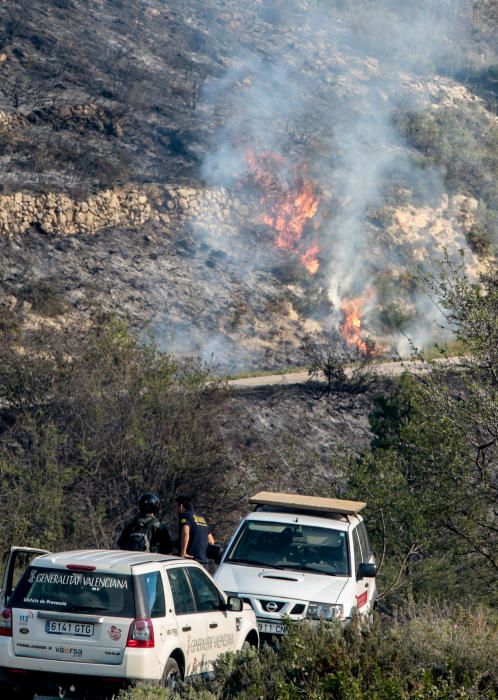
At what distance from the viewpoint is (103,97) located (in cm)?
5266

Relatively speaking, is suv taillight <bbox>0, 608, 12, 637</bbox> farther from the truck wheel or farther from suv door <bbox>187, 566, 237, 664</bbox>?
suv door <bbox>187, 566, 237, 664</bbox>

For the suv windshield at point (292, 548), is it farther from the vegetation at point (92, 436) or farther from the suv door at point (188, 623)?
the vegetation at point (92, 436)

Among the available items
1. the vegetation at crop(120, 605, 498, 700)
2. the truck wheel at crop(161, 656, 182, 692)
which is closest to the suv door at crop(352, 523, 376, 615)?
the vegetation at crop(120, 605, 498, 700)

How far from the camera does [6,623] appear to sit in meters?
8.29

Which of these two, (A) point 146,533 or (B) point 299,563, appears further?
(B) point 299,563

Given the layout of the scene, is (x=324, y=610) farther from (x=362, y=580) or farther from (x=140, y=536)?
(x=140, y=536)

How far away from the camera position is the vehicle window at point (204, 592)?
937 centimetres

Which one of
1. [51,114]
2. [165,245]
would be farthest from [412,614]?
[51,114]

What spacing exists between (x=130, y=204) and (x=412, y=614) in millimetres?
36475

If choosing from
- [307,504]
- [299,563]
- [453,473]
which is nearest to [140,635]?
[299,563]

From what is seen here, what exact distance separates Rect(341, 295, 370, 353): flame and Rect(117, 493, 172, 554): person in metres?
32.0

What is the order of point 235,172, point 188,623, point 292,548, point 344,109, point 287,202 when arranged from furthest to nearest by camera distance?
point 344,109
point 235,172
point 287,202
point 292,548
point 188,623

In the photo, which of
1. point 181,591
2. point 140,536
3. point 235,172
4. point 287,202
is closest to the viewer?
point 181,591

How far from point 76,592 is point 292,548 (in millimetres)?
4566
